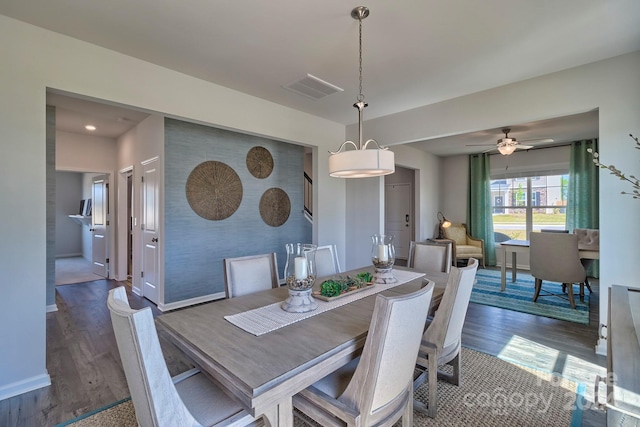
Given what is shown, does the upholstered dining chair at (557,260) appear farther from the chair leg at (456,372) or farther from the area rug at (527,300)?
the chair leg at (456,372)

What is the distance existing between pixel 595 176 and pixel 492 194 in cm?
179

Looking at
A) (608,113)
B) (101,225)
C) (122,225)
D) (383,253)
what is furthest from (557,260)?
(101,225)

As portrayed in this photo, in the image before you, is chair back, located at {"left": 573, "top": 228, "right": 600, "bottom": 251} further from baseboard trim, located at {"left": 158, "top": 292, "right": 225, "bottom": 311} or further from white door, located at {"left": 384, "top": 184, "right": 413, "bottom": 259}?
baseboard trim, located at {"left": 158, "top": 292, "right": 225, "bottom": 311}

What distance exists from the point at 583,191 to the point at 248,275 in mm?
6309

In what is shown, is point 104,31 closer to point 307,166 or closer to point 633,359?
point 633,359

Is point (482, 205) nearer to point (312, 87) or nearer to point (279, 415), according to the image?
point (312, 87)

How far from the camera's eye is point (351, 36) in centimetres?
234

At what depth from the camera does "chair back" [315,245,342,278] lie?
2824 mm

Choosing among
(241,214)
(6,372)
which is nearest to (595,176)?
(241,214)

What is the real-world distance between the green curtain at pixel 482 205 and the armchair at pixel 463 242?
22 centimetres

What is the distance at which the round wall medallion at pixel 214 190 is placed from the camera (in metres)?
4.03

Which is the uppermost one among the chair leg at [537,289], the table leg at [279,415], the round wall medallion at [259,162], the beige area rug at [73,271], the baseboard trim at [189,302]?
the round wall medallion at [259,162]

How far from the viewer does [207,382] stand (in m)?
1.40

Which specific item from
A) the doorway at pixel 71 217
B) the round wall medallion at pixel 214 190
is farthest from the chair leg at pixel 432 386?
the doorway at pixel 71 217
